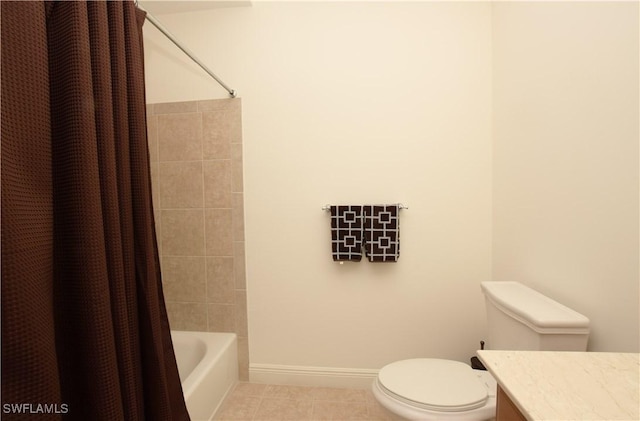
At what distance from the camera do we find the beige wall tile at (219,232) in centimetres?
176

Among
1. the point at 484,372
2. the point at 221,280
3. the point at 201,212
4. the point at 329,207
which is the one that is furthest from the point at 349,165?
the point at 484,372

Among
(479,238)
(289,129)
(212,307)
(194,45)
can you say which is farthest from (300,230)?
(194,45)

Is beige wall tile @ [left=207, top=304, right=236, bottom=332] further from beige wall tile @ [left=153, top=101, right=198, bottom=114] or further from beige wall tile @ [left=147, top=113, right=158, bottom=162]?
beige wall tile @ [left=153, top=101, right=198, bottom=114]

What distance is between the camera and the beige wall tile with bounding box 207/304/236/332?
1774mm

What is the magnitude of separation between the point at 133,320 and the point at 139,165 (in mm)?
417

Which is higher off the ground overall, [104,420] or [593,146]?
[593,146]

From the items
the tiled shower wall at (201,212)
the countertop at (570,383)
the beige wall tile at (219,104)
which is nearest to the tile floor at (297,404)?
the tiled shower wall at (201,212)

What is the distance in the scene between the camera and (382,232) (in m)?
1.61

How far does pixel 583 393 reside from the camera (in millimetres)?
583

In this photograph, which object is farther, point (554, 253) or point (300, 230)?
point (300, 230)

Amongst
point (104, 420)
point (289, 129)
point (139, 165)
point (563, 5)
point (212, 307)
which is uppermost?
point (563, 5)

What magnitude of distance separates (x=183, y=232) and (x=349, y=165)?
1093 millimetres

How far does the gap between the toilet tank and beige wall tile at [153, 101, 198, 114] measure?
6.05 ft

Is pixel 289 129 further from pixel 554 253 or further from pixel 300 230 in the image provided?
pixel 554 253
